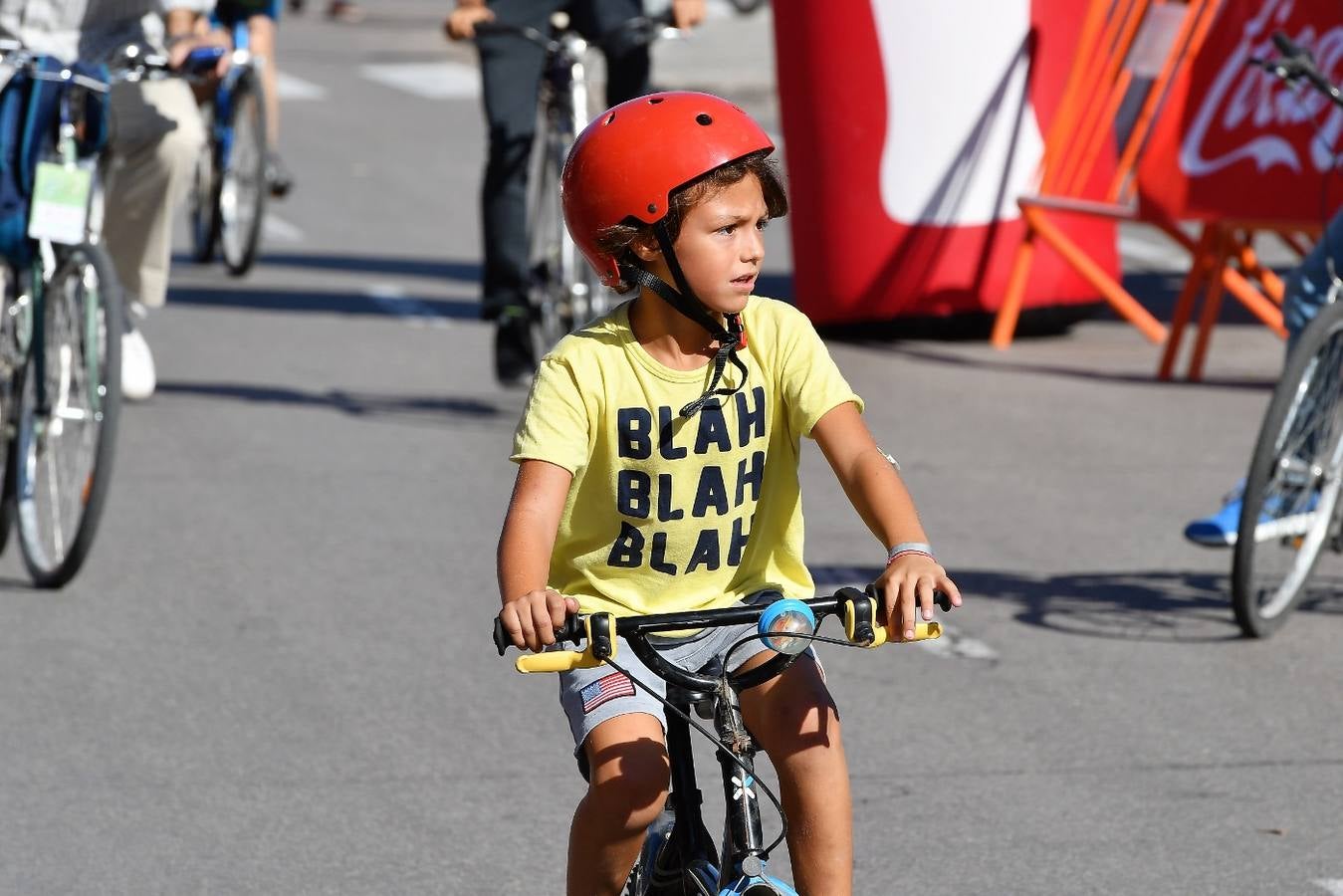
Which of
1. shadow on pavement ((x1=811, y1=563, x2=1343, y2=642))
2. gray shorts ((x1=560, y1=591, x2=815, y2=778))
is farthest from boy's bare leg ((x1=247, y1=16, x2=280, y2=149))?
gray shorts ((x1=560, y1=591, x2=815, y2=778))

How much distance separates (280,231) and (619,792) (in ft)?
35.9

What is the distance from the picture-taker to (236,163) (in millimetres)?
11852

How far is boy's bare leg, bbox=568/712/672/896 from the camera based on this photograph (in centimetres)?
324

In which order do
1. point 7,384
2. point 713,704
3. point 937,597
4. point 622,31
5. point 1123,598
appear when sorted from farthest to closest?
1. point 622,31
2. point 7,384
3. point 1123,598
4. point 713,704
5. point 937,597

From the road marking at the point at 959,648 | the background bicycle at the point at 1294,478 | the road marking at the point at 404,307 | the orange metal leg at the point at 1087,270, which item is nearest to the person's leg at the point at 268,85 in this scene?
the road marking at the point at 404,307

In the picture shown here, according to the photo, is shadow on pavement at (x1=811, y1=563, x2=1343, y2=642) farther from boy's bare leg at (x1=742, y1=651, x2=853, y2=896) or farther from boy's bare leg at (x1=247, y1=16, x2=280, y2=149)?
boy's bare leg at (x1=247, y1=16, x2=280, y2=149)

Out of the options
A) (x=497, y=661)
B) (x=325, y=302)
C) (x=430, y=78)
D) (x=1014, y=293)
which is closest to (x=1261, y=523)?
(x=497, y=661)

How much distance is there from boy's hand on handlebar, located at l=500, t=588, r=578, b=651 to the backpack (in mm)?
3863

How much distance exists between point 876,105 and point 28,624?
4.98 m

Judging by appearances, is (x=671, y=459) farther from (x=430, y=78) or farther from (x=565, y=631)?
(x=430, y=78)

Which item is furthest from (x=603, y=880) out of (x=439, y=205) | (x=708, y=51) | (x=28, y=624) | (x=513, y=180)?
(x=708, y=51)

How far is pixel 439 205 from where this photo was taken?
15.0m

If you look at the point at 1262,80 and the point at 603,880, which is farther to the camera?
the point at 1262,80

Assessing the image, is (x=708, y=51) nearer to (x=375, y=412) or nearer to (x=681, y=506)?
(x=375, y=412)
